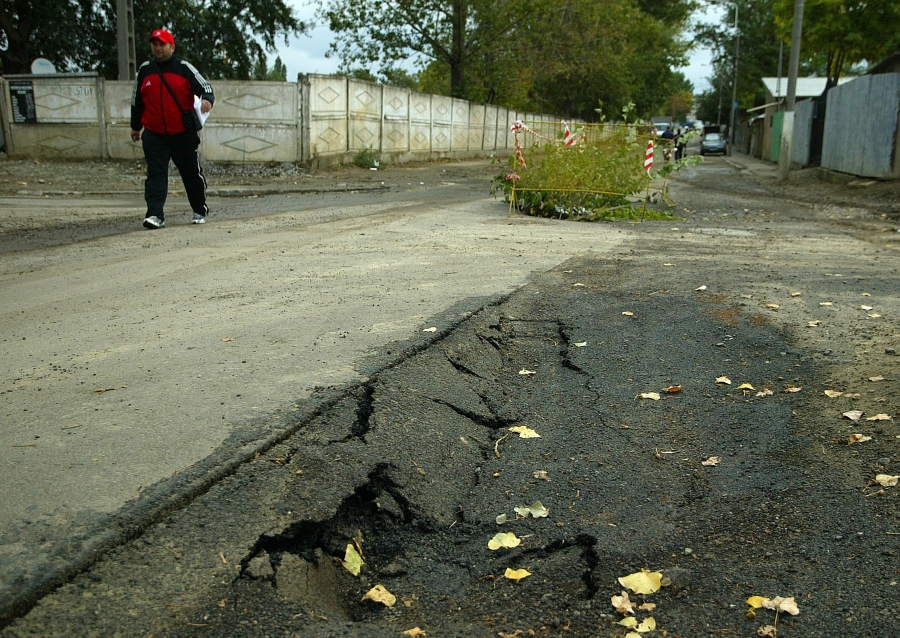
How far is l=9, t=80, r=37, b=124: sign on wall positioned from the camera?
19.0 metres

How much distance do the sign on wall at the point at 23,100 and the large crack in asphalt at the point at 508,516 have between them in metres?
18.2

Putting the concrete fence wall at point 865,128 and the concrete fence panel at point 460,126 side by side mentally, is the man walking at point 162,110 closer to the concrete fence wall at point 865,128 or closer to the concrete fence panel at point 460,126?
the concrete fence wall at point 865,128

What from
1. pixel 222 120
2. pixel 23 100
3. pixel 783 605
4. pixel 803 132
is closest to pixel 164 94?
pixel 783 605

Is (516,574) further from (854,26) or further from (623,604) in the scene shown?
(854,26)

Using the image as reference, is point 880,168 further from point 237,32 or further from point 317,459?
point 237,32

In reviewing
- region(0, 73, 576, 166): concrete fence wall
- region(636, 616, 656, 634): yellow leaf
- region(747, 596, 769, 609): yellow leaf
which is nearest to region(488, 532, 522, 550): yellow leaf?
region(636, 616, 656, 634): yellow leaf

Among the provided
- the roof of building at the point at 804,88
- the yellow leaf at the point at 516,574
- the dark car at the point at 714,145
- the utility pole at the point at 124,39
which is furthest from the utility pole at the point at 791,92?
the dark car at the point at 714,145

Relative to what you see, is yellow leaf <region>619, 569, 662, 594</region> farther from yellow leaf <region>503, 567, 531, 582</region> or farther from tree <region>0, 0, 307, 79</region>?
tree <region>0, 0, 307, 79</region>

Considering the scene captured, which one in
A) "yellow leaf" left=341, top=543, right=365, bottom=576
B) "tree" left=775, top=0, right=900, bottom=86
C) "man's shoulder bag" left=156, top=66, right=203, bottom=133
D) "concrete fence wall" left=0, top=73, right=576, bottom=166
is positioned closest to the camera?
"yellow leaf" left=341, top=543, right=365, bottom=576

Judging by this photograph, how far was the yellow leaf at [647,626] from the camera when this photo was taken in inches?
89.4

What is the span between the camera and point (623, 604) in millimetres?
2387

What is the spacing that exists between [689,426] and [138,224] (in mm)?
7144

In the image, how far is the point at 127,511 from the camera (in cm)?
262

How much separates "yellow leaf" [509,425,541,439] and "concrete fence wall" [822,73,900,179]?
1540 cm
